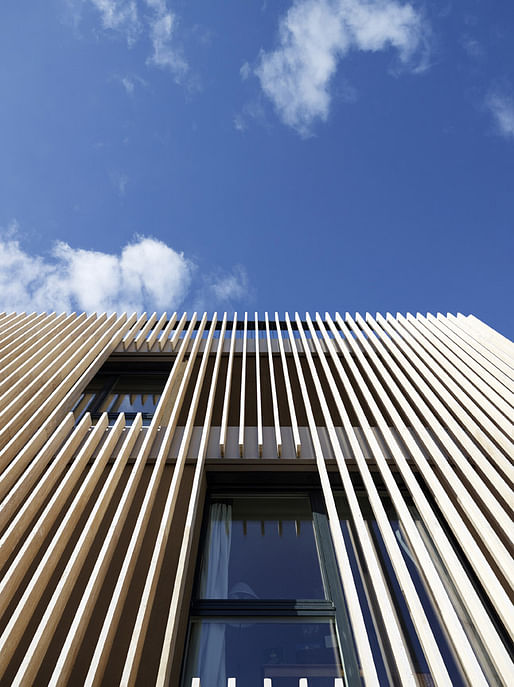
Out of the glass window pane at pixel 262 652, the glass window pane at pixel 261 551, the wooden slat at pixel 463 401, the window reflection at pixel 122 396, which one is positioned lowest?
the glass window pane at pixel 262 652

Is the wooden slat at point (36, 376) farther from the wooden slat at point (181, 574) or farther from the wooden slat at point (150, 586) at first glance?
the wooden slat at point (181, 574)

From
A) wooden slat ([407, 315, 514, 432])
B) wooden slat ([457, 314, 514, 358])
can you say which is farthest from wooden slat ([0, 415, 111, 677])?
wooden slat ([457, 314, 514, 358])

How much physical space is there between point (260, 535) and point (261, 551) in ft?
0.40

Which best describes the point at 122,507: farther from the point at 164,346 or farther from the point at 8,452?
the point at 164,346

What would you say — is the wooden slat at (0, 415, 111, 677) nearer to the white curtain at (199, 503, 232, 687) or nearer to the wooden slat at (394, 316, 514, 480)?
the white curtain at (199, 503, 232, 687)

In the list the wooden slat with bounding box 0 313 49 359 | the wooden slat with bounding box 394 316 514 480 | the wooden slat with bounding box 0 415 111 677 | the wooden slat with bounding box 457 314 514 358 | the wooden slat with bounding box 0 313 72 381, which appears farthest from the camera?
the wooden slat with bounding box 0 313 49 359

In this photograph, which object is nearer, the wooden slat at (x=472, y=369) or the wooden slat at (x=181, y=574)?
the wooden slat at (x=181, y=574)

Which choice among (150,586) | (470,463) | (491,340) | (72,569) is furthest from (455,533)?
(491,340)

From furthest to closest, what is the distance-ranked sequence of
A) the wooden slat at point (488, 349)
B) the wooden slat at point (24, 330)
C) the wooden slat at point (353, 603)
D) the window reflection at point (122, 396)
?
the wooden slat at point (24, 330)
the window reflection at point (122, 396)
the wooden slat at point (488, 349)
the wooden slat at point (353, 603)

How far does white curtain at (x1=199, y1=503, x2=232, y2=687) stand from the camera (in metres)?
1.81

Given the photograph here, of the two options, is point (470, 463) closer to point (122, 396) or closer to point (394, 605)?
point (394, 605)

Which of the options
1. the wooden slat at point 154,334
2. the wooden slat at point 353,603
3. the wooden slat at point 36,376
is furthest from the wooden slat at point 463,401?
the wooden slat at point 36,376

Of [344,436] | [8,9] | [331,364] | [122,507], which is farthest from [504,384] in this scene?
[8,9]

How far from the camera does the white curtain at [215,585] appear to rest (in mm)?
1812
